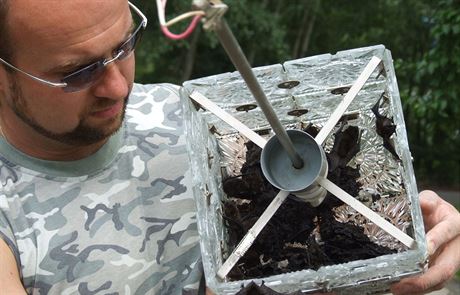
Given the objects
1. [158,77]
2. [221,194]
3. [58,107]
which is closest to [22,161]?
[58,107]

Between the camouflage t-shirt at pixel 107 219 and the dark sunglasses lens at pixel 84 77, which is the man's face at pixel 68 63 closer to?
the dark sunglasses lens at pixel 84 77

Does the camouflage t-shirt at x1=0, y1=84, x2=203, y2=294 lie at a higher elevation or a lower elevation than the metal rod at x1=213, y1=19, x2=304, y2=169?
lower

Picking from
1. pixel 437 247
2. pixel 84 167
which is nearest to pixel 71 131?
Answer: pixel 84 167

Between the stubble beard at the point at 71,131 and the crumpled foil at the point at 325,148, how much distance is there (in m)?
0.21

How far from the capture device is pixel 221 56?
367 inches

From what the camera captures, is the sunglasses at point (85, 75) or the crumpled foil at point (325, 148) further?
the sunglasses at point (85, 75)

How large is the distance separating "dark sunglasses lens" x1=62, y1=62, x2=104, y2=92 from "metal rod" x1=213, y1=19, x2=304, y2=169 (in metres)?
0.45

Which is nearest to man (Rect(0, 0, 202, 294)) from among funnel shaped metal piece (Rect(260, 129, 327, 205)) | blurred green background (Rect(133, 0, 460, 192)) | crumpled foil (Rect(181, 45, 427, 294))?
crumpled foil (Rect(181, 45, 427, 294))

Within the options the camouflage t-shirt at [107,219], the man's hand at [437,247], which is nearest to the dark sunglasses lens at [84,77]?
the camouflage t-shirt at [107,219]

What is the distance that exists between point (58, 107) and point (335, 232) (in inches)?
25.3

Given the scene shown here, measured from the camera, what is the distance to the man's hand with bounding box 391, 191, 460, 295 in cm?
146

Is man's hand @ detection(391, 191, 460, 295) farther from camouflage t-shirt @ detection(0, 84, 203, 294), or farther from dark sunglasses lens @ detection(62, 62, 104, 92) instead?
dark sunglasses lens @ detection(62, 62, 104, 92)

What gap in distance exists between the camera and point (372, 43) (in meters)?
8.62

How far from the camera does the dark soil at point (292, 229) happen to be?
1444 millimetres
